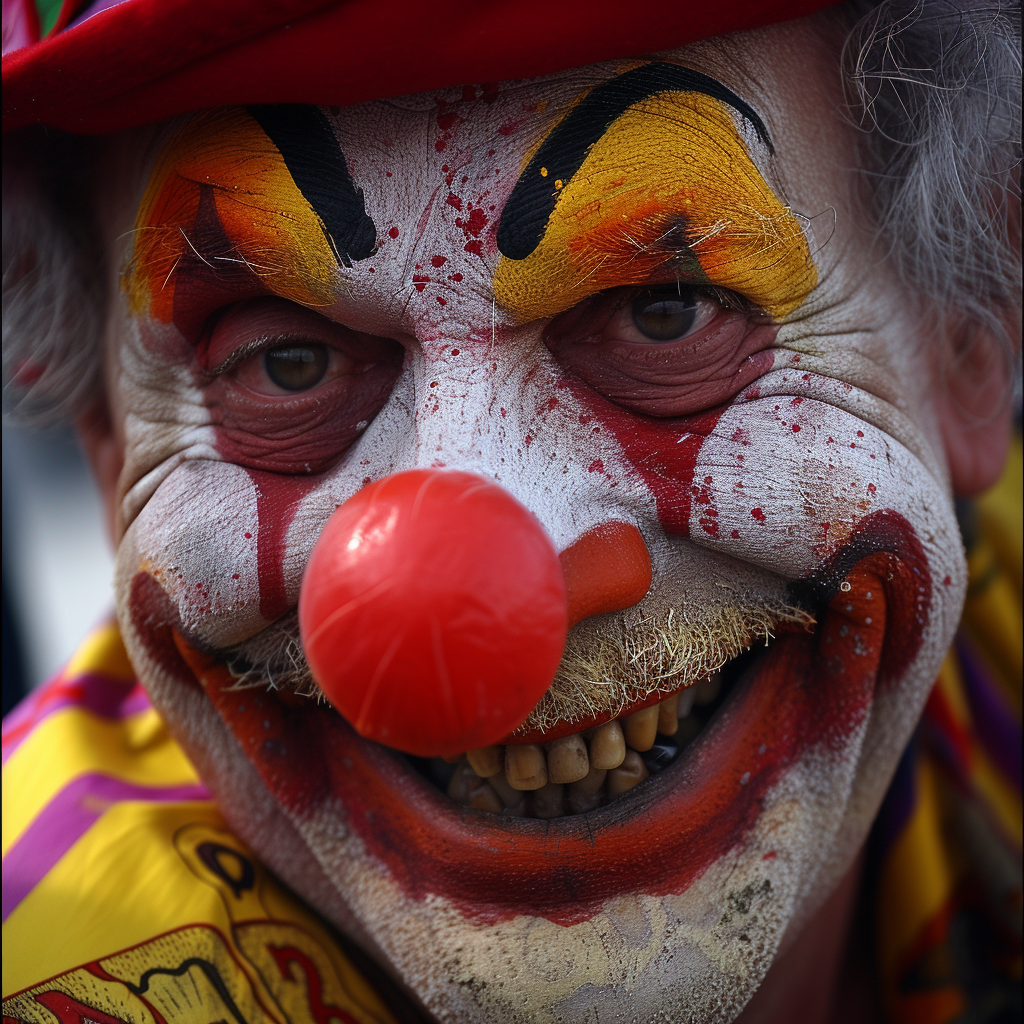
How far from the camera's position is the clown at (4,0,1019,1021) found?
1049 mm

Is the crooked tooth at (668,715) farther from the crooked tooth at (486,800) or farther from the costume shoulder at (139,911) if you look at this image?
the costume shoulder at (139,911)

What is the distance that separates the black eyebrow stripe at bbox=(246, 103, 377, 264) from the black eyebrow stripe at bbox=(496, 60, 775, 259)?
0.15 meters

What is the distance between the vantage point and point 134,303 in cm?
126

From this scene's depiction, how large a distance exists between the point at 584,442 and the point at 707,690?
37cm

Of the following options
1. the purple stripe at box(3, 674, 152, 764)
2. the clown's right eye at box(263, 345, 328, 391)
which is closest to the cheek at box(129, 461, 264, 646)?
the clown's right eye at box(263, 345, 328, 391)

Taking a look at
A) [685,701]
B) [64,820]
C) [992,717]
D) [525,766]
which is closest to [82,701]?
[64,820]

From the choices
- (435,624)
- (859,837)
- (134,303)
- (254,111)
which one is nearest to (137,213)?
(134,303)

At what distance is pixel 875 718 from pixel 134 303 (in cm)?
102

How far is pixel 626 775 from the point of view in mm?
1185

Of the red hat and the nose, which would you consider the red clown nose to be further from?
the red hat

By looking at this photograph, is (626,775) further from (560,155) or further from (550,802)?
(560,155)

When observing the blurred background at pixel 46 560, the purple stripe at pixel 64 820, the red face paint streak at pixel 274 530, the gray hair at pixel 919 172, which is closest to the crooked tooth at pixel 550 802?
the red face paint streak at pixel 274 530

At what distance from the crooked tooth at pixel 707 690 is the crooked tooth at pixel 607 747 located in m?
0.15

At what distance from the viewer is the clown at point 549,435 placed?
1.05m
